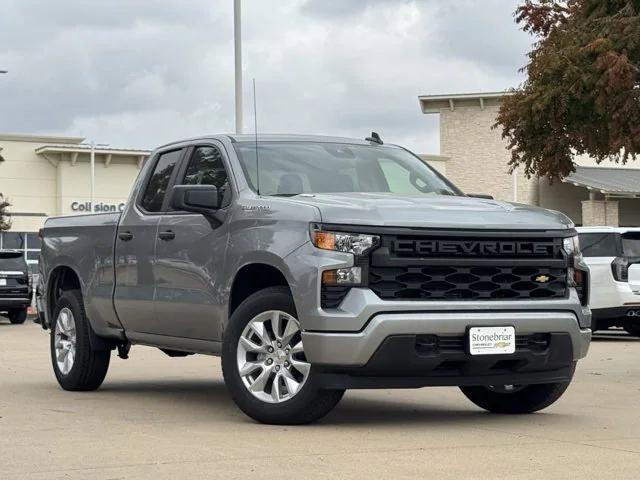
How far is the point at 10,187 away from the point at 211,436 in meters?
42.9

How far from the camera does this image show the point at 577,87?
19109mm

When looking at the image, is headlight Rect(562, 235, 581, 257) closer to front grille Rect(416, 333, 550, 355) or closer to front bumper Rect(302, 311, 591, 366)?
front bumper Rect(302, 311, 591, 366)

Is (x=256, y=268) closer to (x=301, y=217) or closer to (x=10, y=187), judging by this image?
(x=301, y=217)

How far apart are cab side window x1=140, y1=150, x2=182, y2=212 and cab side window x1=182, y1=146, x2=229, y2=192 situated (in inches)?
10.0

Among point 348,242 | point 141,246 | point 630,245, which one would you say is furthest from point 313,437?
point 630,245

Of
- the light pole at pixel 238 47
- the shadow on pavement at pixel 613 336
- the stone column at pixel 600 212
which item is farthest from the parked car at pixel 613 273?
the stone column at pixel 600 212

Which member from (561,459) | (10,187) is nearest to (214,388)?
(561,459)

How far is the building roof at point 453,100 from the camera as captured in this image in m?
55.9

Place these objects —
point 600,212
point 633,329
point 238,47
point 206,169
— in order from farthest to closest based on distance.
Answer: point 600,212 < point 238,47 < point 633,329 < point 206,169

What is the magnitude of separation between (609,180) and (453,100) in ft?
31.6

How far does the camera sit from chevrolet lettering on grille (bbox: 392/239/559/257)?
8703mm

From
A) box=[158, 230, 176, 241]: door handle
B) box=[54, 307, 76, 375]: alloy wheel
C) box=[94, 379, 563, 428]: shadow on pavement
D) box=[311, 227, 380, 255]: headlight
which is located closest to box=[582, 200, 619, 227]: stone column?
box=[94, 379, 563, 428]: shadow on pavement

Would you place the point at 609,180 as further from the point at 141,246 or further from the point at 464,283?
the point at 464,283

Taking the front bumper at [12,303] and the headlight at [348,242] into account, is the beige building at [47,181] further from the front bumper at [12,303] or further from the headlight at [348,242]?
the headlight at [348,242]
